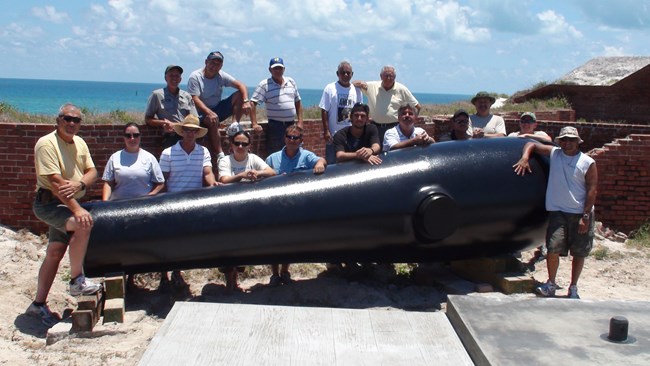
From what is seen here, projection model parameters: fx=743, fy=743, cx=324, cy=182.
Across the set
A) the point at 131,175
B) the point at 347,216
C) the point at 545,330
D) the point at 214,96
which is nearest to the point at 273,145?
the point at 214,96

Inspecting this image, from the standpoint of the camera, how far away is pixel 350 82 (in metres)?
8.80

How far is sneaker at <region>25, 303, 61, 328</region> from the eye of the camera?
6250 millimetres

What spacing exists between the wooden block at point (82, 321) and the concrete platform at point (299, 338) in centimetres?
297

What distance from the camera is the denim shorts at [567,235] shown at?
6723 millimetres

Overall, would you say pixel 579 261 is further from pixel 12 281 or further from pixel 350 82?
pixel 12 281

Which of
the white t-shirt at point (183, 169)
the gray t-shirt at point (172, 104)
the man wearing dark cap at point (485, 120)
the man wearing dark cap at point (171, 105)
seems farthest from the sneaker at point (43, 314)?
the man wearing dark cap at point (485, 120)

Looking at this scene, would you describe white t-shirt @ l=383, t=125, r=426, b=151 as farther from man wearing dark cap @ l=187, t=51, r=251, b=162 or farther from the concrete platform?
the concrete platform

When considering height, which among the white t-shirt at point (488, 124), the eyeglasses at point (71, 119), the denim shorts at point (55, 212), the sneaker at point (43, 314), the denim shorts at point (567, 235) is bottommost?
the sneaker at point (43, 314)

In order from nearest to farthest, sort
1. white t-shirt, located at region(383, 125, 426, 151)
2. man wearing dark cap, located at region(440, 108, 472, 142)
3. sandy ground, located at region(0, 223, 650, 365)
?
sandy ground, located at region(0, 223, 650, 365)
white t-shirt, located at region(383, 125, 426, 151)
man wearing dark cap, located at region(440, 108, 472, 142)

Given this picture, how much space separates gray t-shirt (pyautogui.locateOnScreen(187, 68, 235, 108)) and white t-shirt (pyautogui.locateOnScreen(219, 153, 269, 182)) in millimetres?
1664

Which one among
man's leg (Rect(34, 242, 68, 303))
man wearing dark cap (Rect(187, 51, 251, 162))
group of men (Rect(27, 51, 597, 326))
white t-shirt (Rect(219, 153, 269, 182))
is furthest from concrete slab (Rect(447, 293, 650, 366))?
man wearing dark cap (Rect(187, 51, 251, 162))

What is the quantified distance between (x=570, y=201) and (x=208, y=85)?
413 centimetres

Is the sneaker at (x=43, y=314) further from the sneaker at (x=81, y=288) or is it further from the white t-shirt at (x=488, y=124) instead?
the white t-shirt at (x=488, y=124)

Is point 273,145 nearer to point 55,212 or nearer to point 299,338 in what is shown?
point 55,212
